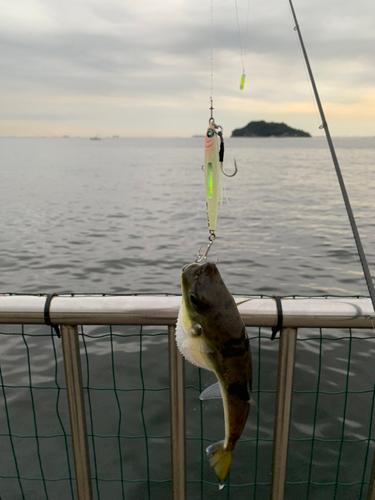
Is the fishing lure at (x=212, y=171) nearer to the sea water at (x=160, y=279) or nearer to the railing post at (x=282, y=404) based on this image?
the sea water at (x=160, y=279)

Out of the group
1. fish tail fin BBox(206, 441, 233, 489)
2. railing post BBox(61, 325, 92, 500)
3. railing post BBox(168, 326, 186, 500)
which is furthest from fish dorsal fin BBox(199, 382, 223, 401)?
railing post BBox(61, 325, 92, 500)

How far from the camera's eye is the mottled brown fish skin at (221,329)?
1.27 metres

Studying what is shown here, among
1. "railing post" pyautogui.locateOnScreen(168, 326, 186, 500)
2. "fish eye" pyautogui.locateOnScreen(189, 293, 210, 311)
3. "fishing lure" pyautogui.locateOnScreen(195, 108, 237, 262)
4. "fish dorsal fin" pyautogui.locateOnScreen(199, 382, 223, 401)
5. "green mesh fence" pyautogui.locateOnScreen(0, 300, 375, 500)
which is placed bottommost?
"green mesh fence" pyautogui.locateOnScreen(0, 300, 375, 500)

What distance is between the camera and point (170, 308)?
1836 mm

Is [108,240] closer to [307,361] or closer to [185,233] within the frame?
[185,233]

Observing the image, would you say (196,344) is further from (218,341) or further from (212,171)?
(212,171)

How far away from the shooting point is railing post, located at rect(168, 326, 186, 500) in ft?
6.42

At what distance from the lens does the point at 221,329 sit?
4.30 feet

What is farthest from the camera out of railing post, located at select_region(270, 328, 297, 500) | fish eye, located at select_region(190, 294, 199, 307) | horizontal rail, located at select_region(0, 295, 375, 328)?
railing post, located at select_region(270, 328, 297, 500)

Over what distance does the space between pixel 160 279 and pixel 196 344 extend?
35.3ft

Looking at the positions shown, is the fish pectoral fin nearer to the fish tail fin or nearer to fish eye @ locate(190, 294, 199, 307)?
fish eye @ locate(190, 294, 199, 307)

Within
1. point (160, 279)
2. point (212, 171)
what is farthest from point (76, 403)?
point (160, 279)

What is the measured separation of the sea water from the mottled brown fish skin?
1.67 ft

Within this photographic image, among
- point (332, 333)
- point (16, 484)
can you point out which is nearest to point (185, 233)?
point (332, 333)
